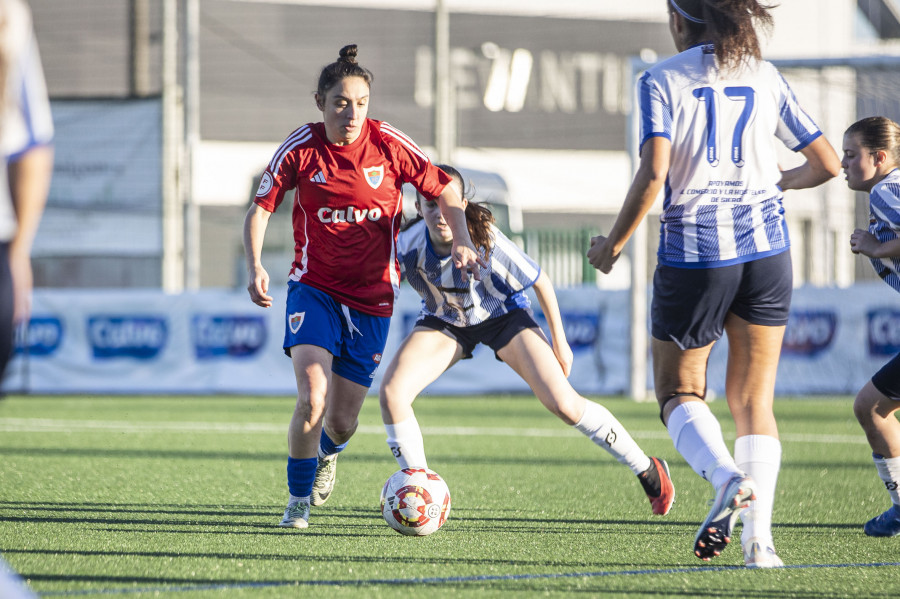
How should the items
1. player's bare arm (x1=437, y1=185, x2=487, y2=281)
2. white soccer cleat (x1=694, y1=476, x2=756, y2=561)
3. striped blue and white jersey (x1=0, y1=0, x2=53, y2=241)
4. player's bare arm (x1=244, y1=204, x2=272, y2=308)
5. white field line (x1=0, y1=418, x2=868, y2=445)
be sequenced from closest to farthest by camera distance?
striped blue and white jersey (x1=0, y1=0, x2=53, y2=241)
white soccer cleat (x1=694, y1=476, x2=756, y2=561)
player's bare arm (x1=437, y1=185, x2=487, y2=281)
player's bare arm (x1=244, y1=204, x2=272, y2=308)
white field line (x1=0, y1=418, x2=868, y2=445)

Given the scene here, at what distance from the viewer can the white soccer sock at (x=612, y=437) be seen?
5.22 m

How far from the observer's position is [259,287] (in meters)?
4.82

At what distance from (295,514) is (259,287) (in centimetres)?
108

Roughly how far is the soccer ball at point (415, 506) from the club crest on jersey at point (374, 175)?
135 cm

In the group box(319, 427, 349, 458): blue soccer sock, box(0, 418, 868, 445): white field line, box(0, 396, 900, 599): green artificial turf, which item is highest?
box(319, 427, 349, 458): blue soccer sock

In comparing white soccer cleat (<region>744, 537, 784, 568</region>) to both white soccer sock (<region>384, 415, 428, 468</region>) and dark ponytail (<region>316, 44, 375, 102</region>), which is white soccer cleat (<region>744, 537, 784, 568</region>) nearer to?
white soccer sock (<region>384, 415, 428, 468</region>)

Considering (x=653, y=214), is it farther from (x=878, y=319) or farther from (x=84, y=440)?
(x=84, y=440)

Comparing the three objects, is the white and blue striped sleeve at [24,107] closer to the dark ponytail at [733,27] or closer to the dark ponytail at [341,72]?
the dark ponytail at [733,27]

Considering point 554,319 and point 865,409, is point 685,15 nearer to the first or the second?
point 554,319

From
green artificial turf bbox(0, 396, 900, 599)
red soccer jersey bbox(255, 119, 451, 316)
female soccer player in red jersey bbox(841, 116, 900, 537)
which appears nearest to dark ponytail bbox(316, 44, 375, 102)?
red soccer jersey bbox(255, 119, 451, 316)

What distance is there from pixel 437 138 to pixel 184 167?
13.9 feet

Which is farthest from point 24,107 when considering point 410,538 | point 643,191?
point 410,538

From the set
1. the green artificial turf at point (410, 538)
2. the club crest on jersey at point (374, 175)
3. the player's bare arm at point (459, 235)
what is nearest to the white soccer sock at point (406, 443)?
the green artificial turf at point (410, 538)

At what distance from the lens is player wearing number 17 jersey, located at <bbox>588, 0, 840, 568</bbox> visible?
393 cm
